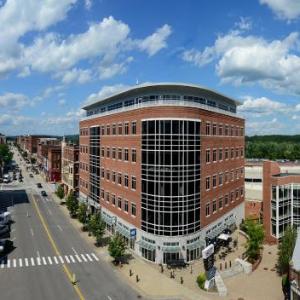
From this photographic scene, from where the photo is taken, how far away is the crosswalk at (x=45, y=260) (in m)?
50.1

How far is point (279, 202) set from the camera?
2436 inches

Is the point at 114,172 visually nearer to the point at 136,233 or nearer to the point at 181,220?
the point at 136,233

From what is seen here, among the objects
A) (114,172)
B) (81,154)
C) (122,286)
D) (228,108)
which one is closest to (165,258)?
(122,286)

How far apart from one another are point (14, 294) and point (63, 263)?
34.8 ft

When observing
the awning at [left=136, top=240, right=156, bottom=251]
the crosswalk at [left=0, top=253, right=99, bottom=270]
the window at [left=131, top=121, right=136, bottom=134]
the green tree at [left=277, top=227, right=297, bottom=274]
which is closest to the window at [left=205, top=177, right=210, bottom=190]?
the awning at [left=136, top=240, right=156, bottom=251]

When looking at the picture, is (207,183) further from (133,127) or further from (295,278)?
(295,278)

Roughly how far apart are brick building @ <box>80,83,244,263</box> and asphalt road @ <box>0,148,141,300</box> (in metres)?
7.69

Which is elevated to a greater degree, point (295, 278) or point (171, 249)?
point (295, 278)

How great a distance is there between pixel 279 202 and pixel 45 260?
36.4m

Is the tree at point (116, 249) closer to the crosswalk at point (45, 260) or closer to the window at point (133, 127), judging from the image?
the crosswalk at point (45, 260)

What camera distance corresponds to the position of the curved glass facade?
1984 inches

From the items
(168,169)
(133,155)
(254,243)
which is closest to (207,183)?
(168,169)

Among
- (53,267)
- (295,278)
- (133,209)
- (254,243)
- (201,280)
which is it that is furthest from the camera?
(133,209)

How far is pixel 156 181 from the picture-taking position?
168 feet
